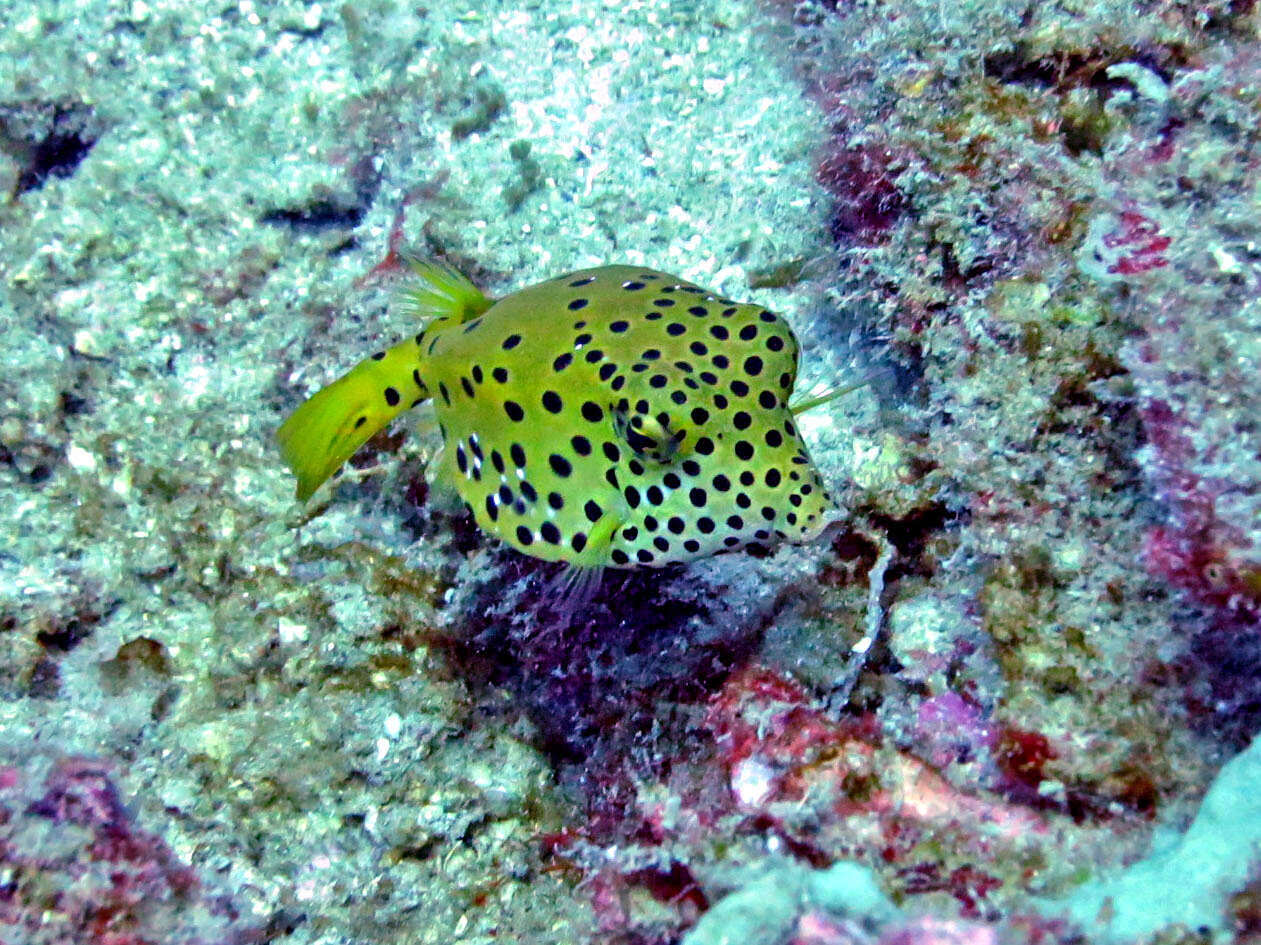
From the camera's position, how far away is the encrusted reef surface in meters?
2.34

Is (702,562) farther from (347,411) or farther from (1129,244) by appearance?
(1129,244)

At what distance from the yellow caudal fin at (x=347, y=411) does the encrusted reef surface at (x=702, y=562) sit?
0.41m

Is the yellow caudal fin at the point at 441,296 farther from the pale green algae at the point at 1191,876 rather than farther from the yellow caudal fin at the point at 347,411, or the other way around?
the pale green algae at the point at 1191,876

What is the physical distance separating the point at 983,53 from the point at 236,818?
4287mm

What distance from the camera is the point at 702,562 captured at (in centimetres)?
348

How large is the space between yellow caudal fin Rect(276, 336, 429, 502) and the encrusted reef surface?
41cm

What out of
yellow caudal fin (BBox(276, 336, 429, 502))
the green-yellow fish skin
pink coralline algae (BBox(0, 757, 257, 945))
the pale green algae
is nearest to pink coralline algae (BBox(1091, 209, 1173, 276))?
the green-yellow fish skin

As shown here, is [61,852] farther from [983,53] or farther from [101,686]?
[983,53]

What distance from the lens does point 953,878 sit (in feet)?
6.96

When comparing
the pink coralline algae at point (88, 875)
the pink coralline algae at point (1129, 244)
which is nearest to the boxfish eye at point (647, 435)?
the pink coralline algae at point (1129, 244)

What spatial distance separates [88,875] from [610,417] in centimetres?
218

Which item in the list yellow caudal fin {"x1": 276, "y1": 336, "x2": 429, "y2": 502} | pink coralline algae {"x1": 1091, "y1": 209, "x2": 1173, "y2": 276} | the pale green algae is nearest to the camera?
the pale green algae

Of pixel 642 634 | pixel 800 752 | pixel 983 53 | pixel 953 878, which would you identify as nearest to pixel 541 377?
pixel 642 634

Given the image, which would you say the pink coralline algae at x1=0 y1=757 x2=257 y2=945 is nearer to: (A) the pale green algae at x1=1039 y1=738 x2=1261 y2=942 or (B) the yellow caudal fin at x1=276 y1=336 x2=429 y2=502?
Answer: (B) the yellow caudal fin at x1=276 y1=336 x2=429 y2=502
